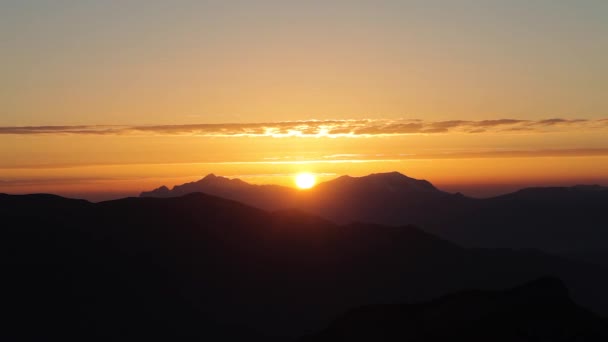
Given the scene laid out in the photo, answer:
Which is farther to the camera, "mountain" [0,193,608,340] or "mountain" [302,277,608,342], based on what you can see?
"mountain" [0,193,608,340]

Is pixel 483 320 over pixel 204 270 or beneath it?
over

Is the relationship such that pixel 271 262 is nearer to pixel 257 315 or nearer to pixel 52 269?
pixel 257 315

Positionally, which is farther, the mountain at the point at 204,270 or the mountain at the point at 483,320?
the mountain at the point at 204,270

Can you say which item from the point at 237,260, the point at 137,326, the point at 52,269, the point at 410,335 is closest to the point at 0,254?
the point at 52,269

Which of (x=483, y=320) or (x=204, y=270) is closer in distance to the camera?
(x=483, y=320)
